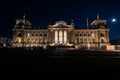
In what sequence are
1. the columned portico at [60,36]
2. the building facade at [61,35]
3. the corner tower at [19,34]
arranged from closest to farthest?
the building facade at [61,35]
the corner tower at [19,34]
the columned portico at [60,36]

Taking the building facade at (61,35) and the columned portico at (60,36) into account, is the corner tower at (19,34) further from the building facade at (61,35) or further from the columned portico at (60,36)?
the columned portico at (60,36)

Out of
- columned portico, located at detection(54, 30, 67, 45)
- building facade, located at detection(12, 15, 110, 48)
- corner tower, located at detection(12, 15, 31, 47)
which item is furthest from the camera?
columned portico, located at detection(54, 30, 67, 45)

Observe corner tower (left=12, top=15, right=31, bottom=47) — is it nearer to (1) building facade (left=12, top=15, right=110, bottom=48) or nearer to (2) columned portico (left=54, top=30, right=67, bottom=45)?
(1) building facade (left=12, top=15, right=110, bottom=48)

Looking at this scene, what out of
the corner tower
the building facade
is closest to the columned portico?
the building facade

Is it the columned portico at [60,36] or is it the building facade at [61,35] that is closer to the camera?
the building facade at [61,35]

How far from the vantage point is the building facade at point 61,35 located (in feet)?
411

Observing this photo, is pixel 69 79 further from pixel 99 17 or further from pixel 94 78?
pixel 99 17

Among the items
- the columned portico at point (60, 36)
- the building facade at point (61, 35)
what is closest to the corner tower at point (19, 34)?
the building facade at point (61, 35)

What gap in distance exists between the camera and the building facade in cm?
12519

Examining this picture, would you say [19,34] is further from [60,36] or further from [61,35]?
[61,35]

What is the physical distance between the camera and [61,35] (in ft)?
417

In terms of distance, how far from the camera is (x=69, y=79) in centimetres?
891

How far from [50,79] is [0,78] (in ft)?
→ 9.12

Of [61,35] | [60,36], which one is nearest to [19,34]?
[60,36]
